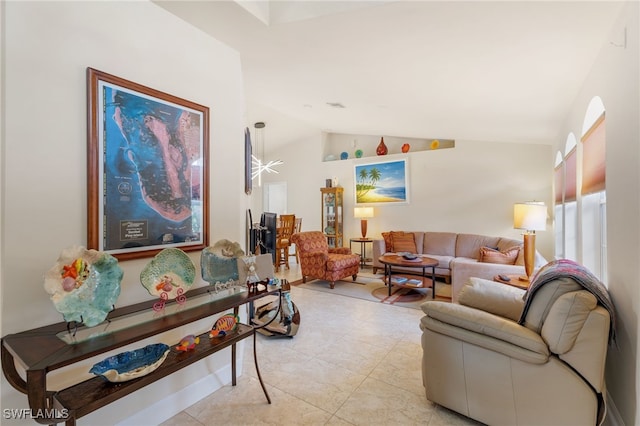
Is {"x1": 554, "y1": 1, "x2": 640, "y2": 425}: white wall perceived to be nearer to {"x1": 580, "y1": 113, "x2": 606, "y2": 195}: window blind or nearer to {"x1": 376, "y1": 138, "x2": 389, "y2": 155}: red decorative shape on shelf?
{"x1": 580, "y1": 113, "x2": 606, "y2": 195}: window blind

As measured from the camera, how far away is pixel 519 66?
208 centimetres

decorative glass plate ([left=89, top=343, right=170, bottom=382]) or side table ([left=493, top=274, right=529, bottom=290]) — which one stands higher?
side table ([left=493, top=274, right=529, bottom=290])

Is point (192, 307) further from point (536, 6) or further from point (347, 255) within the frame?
point (347, 255)

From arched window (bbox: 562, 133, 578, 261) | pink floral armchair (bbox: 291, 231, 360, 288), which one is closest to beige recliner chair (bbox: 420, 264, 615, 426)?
arched window (bbox: 562, 133, 578, 261)

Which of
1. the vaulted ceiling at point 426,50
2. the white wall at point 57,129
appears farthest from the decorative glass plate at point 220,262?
the vaulted ceiling at point 426,50

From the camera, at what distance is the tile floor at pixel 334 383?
1.75 meters

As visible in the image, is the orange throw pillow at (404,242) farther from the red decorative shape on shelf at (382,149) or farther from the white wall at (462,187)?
the red decorative shape on shelf at (382,149)

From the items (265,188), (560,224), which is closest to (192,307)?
(560,224)

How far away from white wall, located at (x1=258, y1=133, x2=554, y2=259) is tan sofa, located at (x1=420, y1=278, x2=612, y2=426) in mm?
3924

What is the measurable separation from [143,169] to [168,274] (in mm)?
643

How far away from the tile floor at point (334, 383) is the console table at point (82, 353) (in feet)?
1.95

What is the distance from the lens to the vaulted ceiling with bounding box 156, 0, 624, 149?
1625 mm

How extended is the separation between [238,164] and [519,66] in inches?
89.7

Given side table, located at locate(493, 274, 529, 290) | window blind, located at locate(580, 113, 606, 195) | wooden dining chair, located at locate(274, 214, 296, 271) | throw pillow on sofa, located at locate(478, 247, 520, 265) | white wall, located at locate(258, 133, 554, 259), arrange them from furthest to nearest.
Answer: wooden dining chair, located at locate(274, 214, 296, 271), white wall, located at locate(258, 133, 554, 259), throw pillow on sofa, located at locate(478, 247, 520, 265), side table, located at locate(493, 274, 529, 290), window blind, located at locate(580, 113, 606, 195)
